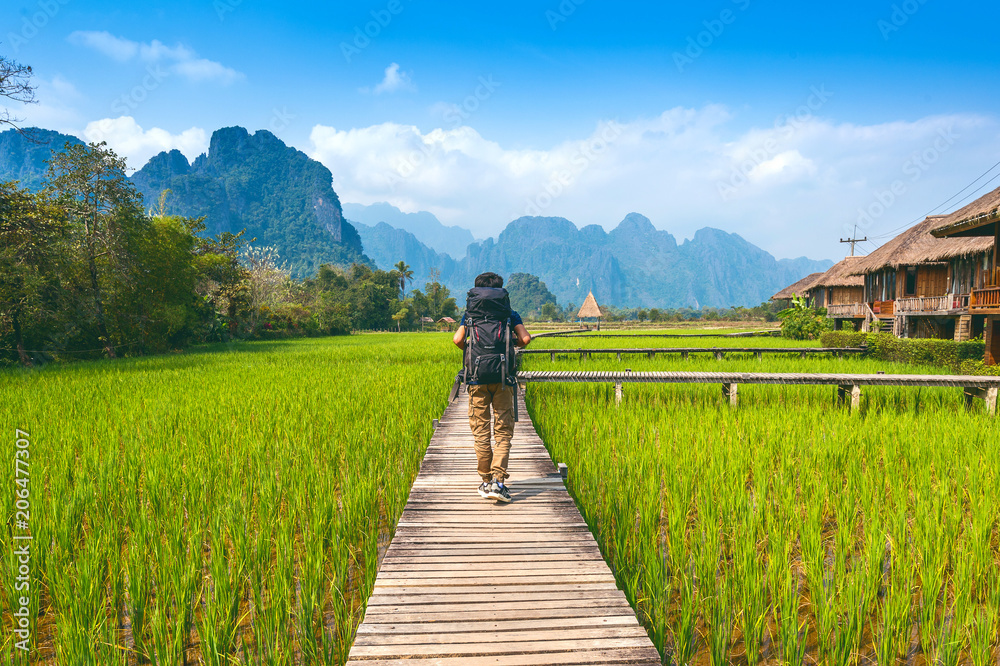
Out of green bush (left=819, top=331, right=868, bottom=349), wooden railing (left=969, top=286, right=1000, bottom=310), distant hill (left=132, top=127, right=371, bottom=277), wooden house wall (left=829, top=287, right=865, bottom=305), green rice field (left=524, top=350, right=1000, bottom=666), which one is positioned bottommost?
green rice field (left=524, top=350, right=1000, bottom=666)

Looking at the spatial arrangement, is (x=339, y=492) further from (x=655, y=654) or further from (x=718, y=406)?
(x=718, y=406)

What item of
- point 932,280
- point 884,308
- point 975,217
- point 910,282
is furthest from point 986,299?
point 884,308

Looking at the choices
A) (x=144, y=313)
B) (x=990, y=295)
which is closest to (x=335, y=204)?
(x=144, y=313)

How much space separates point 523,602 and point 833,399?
7731 millimetres

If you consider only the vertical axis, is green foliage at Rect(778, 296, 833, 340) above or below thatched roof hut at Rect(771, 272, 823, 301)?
below

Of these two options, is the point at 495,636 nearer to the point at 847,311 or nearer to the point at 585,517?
the point at 585,517

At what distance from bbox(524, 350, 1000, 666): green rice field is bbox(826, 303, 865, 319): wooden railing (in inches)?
767

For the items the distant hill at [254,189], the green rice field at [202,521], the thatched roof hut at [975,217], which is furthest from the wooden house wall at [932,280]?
the distant hill at [254,189]

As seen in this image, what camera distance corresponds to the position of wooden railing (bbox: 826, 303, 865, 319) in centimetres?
2133

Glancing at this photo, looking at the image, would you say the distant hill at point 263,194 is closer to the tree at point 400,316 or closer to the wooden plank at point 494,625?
the tree at point 400,316

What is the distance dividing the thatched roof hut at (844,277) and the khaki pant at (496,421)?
25810mm

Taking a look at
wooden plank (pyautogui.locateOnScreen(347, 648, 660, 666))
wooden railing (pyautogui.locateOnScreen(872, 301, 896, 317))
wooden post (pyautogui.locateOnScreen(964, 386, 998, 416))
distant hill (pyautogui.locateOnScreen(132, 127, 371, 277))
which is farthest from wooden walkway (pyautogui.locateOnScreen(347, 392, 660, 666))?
distant hill (pyautogui.locateOnScreen(132, 127, 371, 277))

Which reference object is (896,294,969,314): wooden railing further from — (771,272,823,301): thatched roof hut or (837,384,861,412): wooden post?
(771,272,823,301): thatched roof hut

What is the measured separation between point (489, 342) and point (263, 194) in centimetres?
16646
